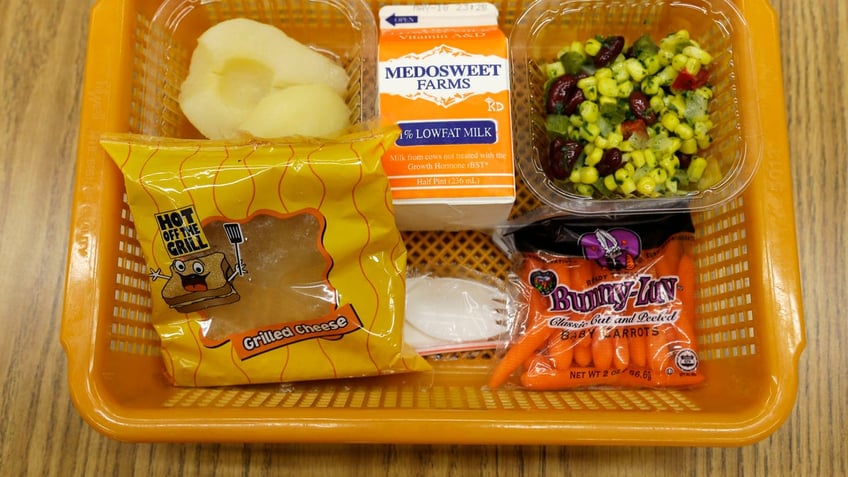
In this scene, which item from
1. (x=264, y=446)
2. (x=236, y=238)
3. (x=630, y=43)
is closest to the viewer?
(x=236, y=238)

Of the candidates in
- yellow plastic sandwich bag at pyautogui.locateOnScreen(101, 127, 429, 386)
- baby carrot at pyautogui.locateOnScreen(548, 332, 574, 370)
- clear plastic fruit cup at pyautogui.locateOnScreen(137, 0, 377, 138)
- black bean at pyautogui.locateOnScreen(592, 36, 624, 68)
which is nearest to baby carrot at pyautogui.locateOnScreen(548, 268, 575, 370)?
baby carrot at pyautogui.locateOnScreen(548, 332, 574, 370)

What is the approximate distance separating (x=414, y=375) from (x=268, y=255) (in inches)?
13.1

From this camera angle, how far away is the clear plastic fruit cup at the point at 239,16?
36.3 inches

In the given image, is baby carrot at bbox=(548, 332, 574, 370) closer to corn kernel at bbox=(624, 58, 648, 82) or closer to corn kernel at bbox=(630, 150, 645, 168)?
corn kernel at bbox=(630, 150, 645, 168)

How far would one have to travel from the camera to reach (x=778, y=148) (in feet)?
2.80

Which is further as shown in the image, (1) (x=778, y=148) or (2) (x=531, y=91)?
(2) (x=531, y=91)

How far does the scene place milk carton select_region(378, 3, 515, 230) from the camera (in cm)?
84

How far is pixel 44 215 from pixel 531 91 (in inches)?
34.9

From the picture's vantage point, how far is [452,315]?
1003 mm

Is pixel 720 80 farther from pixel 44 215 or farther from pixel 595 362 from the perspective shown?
pixel 44 215

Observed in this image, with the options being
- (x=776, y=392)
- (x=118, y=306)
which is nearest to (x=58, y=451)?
(x=118, y=306)

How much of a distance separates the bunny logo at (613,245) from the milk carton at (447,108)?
0.16 meters

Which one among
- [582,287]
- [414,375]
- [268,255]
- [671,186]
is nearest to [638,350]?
[582,287]

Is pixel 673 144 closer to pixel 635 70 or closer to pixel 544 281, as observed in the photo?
pixel 635 70
